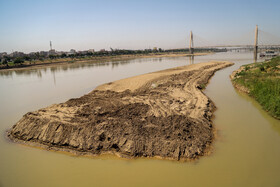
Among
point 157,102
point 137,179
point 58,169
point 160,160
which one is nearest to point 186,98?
point 157,102

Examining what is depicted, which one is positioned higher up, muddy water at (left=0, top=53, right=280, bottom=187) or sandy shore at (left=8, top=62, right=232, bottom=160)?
sandy shore at (left=8, top=62, right=232, bottom=160)

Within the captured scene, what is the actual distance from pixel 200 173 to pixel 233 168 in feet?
3.89

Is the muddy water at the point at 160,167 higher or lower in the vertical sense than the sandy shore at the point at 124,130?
lower

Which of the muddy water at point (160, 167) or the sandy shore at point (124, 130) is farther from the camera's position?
the sandy shore at point (124, 130)

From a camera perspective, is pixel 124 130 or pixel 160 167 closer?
pixel 160 167

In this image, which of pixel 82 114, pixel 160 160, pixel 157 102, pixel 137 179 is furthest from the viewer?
pixel 157 102

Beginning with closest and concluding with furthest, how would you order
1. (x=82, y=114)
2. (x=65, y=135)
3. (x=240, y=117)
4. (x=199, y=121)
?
(x=65, y=135) < (x=199, y=121) < (x=82, y=114) < (x=240, y=117)

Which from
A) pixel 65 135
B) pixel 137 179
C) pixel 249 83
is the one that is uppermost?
pixel 249 83

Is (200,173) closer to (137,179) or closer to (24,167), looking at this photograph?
(137,179)

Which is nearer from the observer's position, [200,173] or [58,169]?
[200,173]

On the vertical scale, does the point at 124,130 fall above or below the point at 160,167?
above

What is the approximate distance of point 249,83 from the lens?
15.9 meters

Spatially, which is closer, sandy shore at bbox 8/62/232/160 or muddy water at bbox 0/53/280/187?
muddy water at bbox 0/53/280/187

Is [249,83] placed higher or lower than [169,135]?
higher
